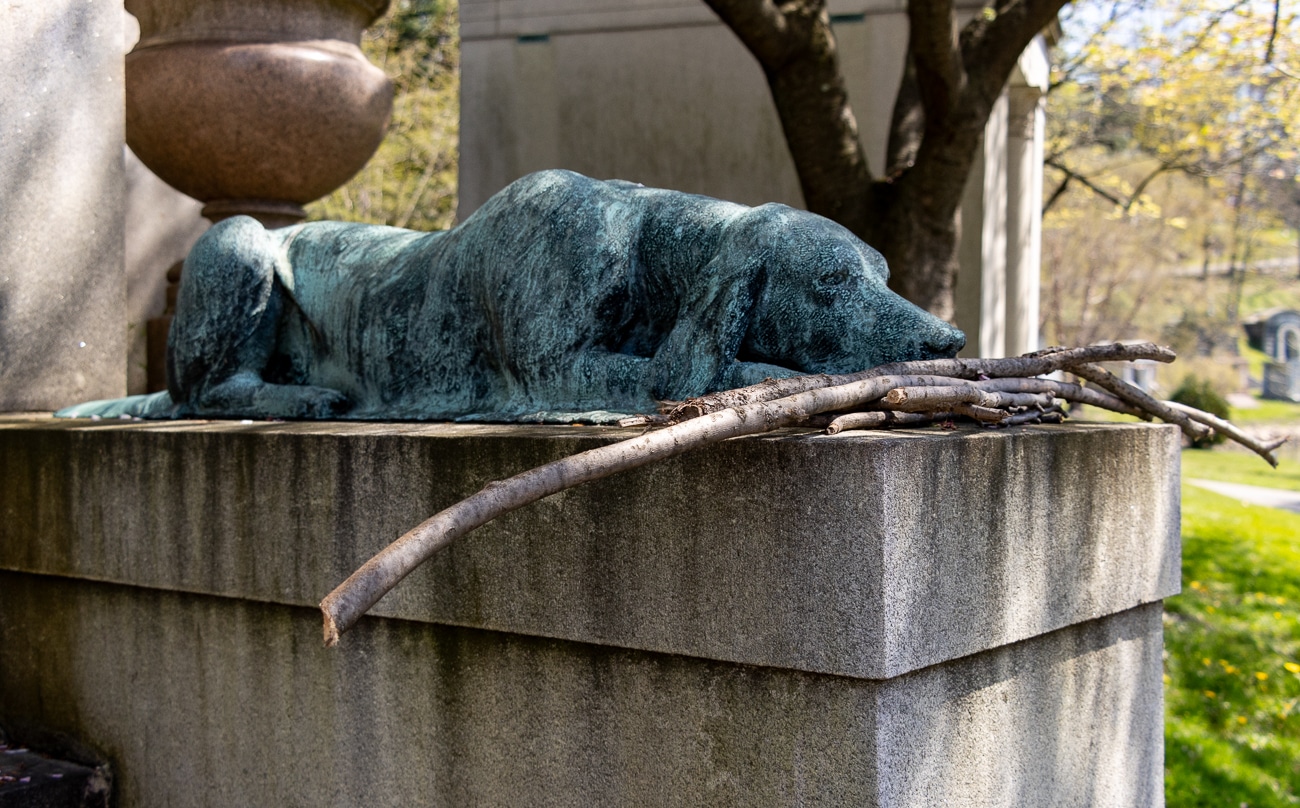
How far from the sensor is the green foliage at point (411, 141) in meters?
21.2

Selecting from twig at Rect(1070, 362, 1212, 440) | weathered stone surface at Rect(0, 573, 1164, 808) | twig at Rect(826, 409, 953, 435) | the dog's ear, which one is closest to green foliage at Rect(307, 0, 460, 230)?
weathered stone surface at Rect(0, 573, 1164, 808)

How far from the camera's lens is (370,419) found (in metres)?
3.89

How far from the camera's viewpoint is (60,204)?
5.18 meters

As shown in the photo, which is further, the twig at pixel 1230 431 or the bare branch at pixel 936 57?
the bare branch at pixel 936 57

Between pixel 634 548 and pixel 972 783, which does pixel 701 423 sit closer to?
pixel 634 548

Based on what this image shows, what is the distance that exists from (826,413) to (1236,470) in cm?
1777

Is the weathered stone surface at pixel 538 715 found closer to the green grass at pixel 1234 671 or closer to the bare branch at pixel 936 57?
the green grass at pixel 1234 671

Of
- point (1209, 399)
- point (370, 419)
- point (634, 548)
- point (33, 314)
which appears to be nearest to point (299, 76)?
point (33, 314)

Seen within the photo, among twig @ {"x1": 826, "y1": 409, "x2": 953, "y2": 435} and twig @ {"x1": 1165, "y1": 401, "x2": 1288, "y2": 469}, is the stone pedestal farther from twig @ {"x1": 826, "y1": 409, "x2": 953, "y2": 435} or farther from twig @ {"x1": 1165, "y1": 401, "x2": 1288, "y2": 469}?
twig @ {"x1": 1165, "y1": 401, "x2": 1288, "y2": 469}

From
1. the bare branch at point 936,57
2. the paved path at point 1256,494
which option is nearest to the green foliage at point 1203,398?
the paved path at point 1256,494

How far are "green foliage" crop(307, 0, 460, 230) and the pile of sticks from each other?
18.0m

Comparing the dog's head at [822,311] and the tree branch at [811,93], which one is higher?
the tree branch at [811,93]

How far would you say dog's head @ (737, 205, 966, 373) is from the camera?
10.7ft

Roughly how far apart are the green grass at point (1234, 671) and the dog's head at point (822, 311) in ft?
11.1
